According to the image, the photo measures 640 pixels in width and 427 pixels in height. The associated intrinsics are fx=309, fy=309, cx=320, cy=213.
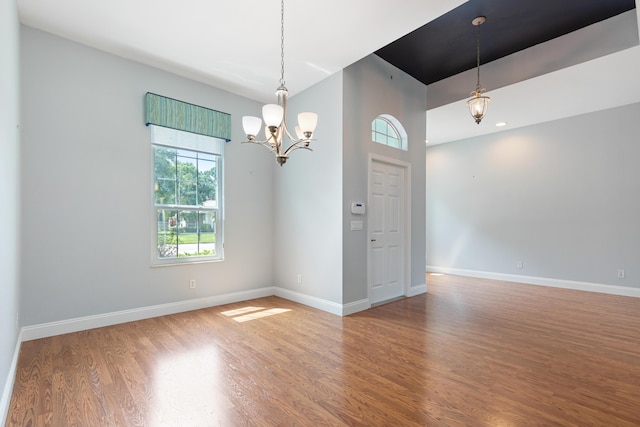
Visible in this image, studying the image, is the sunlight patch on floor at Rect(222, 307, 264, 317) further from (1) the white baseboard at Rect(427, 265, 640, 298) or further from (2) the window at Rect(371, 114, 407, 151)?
(1) the white baseboard at Rect(427, 265, 640, 298)

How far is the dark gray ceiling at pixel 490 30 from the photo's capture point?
131 inches

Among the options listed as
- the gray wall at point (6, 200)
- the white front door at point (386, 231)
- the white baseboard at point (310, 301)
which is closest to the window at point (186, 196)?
the white baseboard at point (310, 301)

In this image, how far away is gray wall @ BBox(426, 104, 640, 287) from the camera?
16.4 feet

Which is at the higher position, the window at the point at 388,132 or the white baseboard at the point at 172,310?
the window at the point at 388,132

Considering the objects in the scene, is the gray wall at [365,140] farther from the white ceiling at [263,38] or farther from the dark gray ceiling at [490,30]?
the white ceiling at [263,38]

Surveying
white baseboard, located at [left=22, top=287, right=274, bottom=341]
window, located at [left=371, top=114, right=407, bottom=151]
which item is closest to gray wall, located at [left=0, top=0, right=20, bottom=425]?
white baseboard, located at [left=22, top=287, right=274, bottom=341]

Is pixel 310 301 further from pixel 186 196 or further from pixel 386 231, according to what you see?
pixel 186 196

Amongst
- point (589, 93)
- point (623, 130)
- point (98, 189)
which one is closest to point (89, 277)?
point (98, 189)

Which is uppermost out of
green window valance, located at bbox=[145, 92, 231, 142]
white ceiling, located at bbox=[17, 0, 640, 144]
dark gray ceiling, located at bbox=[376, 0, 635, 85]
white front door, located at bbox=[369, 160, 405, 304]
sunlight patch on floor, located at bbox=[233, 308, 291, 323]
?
dark gray ceiling, located at bbox=[376, 0, 635, 85]

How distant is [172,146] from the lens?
395 centimetres

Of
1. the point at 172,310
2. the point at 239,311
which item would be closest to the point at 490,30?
the point at 239,311

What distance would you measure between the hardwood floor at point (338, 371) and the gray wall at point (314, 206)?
59 centimetres

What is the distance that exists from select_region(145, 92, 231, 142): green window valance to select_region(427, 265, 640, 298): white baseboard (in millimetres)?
5523

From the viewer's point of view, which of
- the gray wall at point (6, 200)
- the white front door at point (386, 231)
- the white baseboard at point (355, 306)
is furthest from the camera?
the white front door at point (386, 231)
